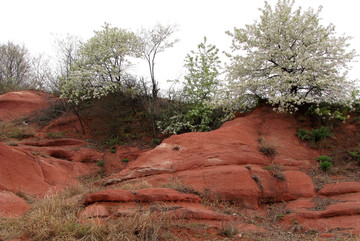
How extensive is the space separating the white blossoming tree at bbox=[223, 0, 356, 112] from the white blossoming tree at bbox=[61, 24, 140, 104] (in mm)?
10091

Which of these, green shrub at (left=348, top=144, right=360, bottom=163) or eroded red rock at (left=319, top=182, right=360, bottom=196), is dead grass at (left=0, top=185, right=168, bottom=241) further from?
green shrub at (left=348, top=144, right=360, bottom=163)

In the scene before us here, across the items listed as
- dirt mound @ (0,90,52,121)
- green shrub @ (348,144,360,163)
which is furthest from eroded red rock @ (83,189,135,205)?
dirt mound @ (0,90,52,121)

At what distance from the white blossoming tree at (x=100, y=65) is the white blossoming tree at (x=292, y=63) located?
1009cm

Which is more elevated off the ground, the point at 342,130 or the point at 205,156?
the point at 342,130

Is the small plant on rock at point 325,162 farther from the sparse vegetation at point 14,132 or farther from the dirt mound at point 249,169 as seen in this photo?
the sparse vegetation at point 14,132

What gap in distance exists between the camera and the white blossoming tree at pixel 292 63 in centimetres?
1059

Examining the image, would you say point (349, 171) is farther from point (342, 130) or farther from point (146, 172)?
point (146, 172)

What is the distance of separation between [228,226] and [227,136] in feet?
16.9

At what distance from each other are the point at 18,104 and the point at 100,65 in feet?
30.2

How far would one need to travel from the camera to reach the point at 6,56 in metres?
33.8

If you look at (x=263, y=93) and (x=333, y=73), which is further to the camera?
(x=263, y=93)

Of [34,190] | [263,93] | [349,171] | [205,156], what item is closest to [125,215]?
[205,156]

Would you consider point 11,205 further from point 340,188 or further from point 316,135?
point 316,135

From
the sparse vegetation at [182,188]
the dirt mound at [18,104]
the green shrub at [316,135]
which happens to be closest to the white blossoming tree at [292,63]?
the green shrub at [316,135]
